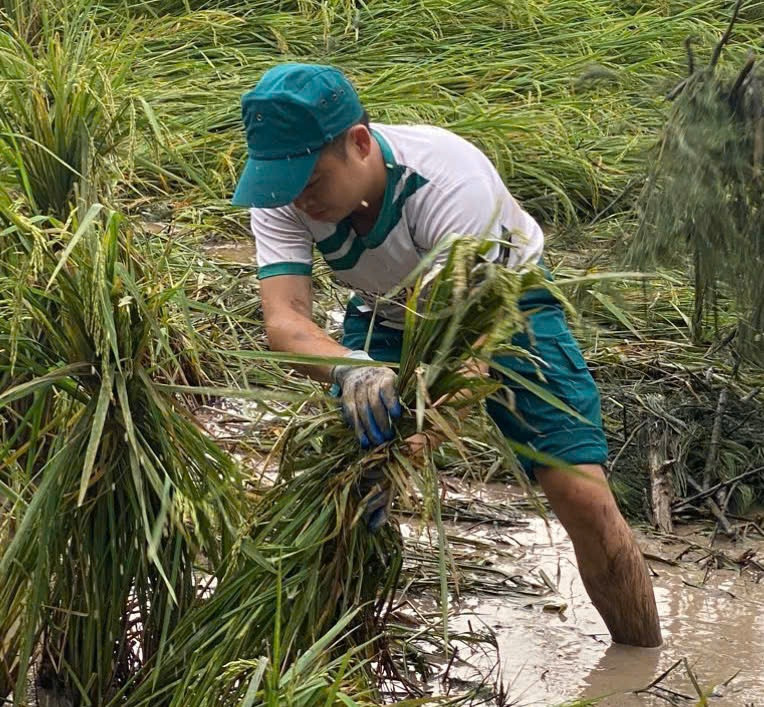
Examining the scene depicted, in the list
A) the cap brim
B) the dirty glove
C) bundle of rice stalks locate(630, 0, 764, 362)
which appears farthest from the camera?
bundle of rice stalks locate(630, 0, 764, 362)

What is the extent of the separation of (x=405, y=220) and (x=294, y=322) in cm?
32

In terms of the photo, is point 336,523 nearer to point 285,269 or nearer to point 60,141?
point 285,269

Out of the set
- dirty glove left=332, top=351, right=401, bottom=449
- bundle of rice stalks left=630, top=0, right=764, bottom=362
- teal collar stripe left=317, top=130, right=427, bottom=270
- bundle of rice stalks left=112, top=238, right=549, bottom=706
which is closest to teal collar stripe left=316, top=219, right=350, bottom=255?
teal collar stripe left=317, top=130, right=427, bottom=270

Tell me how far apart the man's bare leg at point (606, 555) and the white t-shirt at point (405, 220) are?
1.67 ft

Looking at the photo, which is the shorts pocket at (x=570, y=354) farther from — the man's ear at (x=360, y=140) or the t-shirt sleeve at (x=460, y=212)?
the man's ear at (x=360, y=140)

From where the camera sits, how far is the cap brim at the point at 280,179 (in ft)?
9.90

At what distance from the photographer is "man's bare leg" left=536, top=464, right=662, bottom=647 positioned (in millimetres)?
3293

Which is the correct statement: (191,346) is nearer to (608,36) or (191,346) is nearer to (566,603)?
(566,603)

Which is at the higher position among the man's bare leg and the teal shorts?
the teal shorts

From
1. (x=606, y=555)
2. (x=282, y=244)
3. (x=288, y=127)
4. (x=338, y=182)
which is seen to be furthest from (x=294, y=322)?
(x=606, y=555)

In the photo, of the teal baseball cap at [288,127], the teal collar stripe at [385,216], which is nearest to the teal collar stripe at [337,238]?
the teal collar stripe at [385,216]

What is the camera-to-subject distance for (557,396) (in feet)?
10.8

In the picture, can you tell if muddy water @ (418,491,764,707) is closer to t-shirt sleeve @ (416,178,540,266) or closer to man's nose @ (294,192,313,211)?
t-shirt sleeve @ (416,178,540,266)

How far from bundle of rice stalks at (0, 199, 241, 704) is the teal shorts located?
691 mm
